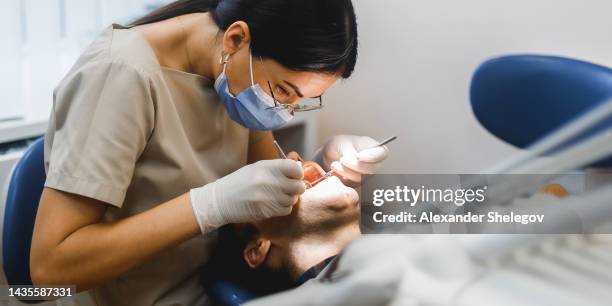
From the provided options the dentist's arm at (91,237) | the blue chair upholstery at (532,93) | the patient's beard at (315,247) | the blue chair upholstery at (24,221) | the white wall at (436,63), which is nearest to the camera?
the dentist's arm at (91,237)

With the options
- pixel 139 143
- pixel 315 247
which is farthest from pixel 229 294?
pixel 139 143

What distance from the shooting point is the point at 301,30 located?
797mm

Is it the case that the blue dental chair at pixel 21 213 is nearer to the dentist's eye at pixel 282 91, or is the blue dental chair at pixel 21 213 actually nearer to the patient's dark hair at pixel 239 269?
the patient's dark hair at pixel 239 269

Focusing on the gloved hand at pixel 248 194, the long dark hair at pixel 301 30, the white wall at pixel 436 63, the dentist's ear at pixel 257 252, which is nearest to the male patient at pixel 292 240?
the dentist's ear at pixel 257 252

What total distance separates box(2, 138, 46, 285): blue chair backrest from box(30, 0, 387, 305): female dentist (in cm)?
5

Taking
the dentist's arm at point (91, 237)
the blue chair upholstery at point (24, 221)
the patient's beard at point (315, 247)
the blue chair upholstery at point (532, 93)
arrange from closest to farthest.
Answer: the dentist's arm at point (91, 237) < the blue chair upholstery at point (24, 221) < the patient's beard at point (315, 247) < the blue chair upholstery at point (532, 93)

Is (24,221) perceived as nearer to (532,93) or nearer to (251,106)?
(251,106)

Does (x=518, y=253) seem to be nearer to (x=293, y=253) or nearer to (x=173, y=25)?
(x=293, y=253)

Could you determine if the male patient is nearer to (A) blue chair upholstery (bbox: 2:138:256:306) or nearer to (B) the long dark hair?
(A) blue chair upholstery (bbox: 2:138:256:306)

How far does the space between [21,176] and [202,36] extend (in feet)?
1.21

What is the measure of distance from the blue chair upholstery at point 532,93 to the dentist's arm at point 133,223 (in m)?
0.76

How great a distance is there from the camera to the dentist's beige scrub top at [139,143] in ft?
2.56

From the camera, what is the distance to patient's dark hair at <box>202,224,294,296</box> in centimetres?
95

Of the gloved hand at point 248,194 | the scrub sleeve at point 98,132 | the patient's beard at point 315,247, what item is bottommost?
the patient's beard at point 315,247
